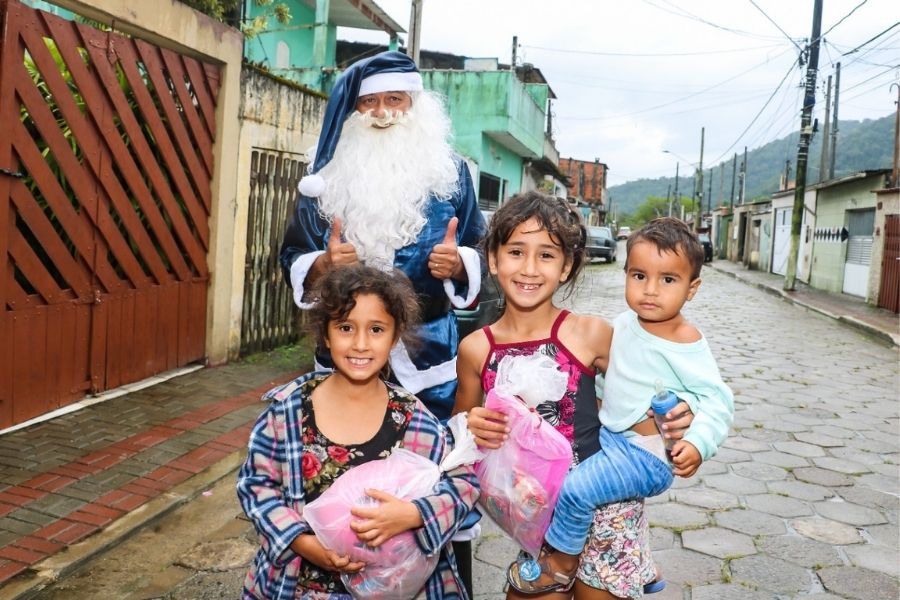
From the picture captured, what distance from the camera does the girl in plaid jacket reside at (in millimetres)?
1925

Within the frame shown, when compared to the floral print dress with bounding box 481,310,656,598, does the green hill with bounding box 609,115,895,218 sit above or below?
above

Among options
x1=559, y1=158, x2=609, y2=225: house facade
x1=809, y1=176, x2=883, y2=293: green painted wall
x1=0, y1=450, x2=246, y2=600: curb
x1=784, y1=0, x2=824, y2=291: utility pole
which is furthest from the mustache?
x1=559, y1=158, x2=609, y2=225: house facade

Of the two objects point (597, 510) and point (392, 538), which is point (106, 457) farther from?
point (597, 510)

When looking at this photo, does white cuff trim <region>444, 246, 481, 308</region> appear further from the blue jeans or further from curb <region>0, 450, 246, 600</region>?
curb <region>0, 450, 246, 600</region>

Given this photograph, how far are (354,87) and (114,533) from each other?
94.3 inches

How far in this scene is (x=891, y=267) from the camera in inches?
610

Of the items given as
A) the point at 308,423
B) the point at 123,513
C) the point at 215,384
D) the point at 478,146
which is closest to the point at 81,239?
the point at 215,384

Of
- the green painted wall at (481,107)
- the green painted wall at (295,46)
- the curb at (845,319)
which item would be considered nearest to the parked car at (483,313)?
the curb at (845,319)

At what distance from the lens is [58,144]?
4.93m

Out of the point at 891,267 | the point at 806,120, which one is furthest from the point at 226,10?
the point at 806,120

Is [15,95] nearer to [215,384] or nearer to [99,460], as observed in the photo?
[99,460]

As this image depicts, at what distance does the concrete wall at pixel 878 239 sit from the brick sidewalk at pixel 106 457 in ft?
48.4

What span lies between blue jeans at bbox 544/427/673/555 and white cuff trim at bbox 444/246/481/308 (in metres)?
0.82

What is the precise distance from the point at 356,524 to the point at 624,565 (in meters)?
0.82
